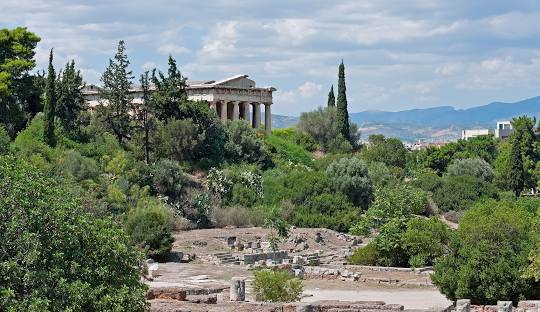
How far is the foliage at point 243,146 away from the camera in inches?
2822

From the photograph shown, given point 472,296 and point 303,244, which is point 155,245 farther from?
point 472,296

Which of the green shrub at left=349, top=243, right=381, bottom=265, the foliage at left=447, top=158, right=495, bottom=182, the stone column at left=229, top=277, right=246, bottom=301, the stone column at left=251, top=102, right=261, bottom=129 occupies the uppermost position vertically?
the stone column at left=251, top=102, right=261, bottom=129

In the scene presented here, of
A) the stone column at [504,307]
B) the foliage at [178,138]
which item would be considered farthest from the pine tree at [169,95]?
the stone column at [504,307]

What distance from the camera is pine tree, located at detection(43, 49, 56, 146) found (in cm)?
5975

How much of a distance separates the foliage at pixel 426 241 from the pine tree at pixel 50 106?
2428cm

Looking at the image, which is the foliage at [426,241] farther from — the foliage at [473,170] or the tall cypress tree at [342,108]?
the foliage at [473,170]

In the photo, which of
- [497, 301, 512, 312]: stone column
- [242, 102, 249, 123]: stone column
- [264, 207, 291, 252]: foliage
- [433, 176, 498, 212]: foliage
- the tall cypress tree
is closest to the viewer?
[497, 301, 512, 312]: stone column

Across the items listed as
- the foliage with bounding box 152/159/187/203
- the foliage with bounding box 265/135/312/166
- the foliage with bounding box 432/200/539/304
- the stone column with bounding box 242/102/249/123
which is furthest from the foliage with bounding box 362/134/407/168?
the foliage with bounding box 432/200/539/304

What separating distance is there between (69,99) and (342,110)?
27.3 m

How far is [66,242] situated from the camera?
2134 centimetres

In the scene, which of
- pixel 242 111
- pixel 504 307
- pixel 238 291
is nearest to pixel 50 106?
pixel 242 111

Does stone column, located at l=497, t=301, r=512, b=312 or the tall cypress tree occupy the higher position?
the tall cypress tree

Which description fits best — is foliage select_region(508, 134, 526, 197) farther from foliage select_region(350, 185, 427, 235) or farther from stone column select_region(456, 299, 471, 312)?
stone column select_region(456, 299, 471, 312)

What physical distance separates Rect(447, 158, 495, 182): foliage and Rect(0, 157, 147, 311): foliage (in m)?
66.9
